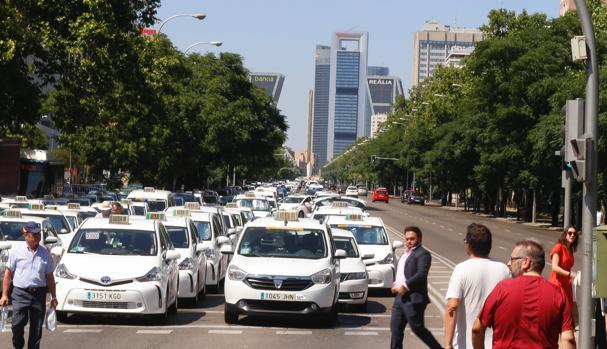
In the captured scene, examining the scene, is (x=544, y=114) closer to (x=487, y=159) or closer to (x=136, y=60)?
(x=487, y=159)

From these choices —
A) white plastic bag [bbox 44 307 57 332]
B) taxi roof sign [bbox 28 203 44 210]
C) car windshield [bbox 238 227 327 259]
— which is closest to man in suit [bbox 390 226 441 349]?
white plastic bag [bbox 44 307 57 332]

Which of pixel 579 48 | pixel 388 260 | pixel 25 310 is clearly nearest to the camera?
pixel 25 310

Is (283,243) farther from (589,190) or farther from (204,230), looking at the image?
(204,230)

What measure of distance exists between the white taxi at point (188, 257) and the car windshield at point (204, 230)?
2131mm

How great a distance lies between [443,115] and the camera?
107000mm

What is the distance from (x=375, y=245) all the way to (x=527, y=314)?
16.1 meters

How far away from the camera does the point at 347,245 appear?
20859mm

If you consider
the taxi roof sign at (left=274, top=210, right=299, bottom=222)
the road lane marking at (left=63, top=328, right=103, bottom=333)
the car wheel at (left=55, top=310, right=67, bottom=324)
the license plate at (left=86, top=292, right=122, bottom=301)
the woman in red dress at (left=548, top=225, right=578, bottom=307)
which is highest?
the taxi roof sign at (left=274, top=210, right=299, bottom=222)

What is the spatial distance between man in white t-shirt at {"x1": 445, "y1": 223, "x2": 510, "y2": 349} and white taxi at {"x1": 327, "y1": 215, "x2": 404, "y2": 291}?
11.9 meters

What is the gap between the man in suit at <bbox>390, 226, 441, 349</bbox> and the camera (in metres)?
11.6

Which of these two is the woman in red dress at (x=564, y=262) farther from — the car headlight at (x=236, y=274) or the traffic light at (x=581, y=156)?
the car headlight at (x=236, y=274)


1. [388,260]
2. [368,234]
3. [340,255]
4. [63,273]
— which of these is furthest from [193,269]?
[368,234]

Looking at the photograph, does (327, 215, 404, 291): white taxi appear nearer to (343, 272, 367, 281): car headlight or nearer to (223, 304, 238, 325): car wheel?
(343, 272, 367, 281): car headlight

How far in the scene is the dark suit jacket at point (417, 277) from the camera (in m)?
11.7
